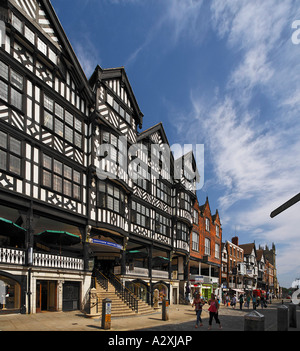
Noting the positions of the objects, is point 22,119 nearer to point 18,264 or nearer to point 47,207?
point 47,207

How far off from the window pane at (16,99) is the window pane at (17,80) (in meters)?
0.36

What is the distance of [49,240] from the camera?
62.7 ft

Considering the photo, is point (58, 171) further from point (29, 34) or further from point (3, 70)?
point (29, 34)

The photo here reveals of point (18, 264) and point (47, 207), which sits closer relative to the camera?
point (18, 264)

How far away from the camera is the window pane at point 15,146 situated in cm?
1677

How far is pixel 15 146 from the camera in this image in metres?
17.0

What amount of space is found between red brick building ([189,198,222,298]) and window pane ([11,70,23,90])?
27.0 metres

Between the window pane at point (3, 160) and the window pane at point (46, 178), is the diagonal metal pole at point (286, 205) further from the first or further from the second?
the window pane at point (46, 178)

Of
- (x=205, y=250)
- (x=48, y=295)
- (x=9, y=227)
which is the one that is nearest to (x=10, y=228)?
(x=9, y=227)

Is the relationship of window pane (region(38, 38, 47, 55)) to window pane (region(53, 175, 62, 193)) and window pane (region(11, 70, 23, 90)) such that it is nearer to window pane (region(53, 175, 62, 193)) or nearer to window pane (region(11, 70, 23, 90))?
window pane (region(11, 70, 23, 90))

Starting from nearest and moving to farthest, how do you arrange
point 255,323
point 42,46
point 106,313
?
1. point 255,323
2. point 106,313
3. point 42,46

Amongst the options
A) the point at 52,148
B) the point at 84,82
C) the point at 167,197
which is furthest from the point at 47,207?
the point at 167,197

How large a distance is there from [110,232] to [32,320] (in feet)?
30.4

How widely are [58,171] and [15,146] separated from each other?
3296 mm
